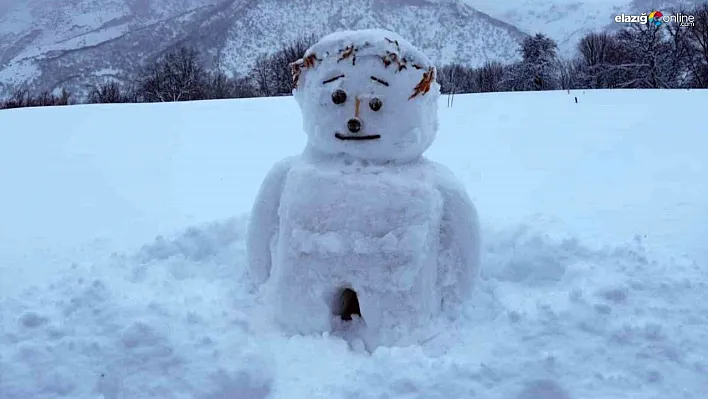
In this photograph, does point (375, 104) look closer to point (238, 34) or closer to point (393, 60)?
point (393, 60)

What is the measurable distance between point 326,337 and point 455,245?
66 cm

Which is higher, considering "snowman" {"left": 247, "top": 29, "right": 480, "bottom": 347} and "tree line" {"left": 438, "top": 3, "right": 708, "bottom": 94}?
"tree line" {"left": 438, "top": 3, "right": 708, "bottom": 94}

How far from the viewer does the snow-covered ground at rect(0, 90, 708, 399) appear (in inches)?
71.2

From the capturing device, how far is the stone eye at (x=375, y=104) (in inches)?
86.1

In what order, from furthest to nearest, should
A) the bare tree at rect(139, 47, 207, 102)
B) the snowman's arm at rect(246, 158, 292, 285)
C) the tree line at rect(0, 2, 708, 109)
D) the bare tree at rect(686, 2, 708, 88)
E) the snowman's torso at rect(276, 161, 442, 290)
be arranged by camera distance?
the bare tree at rect(139, 47, 207, 102)
the tree line at rect(0, 2, 708, 109)
the bare tree at rect(686, 2, 708, 88)
the snowman's arm at rect(246, 158, 292, 285)
the snowman's torso at rect(276, 161, 442, 290)

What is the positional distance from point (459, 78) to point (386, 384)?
25075mm

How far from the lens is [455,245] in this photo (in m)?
2.34

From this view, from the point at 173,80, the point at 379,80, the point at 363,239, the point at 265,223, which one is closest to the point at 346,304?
the point at 363,239

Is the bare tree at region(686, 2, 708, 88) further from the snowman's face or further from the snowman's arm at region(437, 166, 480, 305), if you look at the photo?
the snowman's face

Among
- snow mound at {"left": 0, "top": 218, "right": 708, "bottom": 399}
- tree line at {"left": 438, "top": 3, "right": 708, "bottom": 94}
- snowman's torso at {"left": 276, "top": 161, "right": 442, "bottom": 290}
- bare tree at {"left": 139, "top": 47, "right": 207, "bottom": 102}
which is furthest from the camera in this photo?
bare tree at {"left": 139, "top": 47, "right": 207, "bottom": 102}

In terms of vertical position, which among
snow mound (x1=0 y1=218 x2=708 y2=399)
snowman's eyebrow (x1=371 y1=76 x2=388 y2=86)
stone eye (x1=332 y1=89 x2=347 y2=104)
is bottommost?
snow mound (x1=0 y1=218 x2=708 y2=399)

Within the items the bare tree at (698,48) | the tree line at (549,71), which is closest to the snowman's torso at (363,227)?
the tree line at (549,71)

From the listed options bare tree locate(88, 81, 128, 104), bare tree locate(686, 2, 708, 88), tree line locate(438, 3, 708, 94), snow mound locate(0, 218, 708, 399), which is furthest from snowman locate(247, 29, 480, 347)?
bare tree locate(686, 2, 708, 88)

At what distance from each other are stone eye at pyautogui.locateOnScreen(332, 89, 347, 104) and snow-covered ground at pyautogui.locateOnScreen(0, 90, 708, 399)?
0.93m
